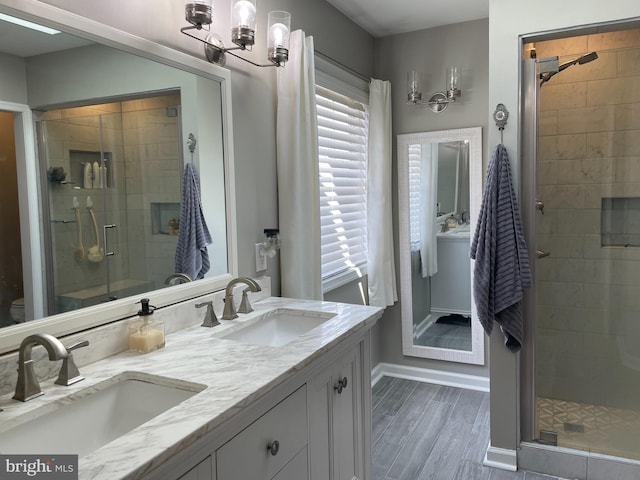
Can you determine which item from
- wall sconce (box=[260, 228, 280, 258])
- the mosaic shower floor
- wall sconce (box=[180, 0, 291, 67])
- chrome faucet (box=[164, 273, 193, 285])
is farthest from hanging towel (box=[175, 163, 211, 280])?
the mosaic shower floor

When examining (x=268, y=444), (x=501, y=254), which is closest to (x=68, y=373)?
(x=268, y=444)

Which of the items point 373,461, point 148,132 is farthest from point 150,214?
point 373,461

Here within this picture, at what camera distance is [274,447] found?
135 centimetres

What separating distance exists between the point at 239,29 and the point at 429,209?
6.73ft

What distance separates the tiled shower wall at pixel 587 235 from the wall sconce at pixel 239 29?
4.48 feet

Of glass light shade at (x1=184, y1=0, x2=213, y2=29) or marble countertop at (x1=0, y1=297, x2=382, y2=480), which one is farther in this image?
glass light shade at (x1=184, y1=0, x2=213, y2=29)

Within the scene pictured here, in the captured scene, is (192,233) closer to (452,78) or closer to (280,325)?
(280,325)

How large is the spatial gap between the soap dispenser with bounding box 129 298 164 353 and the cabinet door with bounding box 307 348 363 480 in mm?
508

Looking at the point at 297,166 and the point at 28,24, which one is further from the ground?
the point at 28,24

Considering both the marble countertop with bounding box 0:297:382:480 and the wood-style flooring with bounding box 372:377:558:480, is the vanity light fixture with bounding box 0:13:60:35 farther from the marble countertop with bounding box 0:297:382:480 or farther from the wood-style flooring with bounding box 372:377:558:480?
the wood-style flooring with bounding box 372:377:558:480

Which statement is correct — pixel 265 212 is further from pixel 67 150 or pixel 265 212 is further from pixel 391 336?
pixel 391 336

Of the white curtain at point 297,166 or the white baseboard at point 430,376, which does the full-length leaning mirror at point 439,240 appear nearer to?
the white baseboard at point 430,376

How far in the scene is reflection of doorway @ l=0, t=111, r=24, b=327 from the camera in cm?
123

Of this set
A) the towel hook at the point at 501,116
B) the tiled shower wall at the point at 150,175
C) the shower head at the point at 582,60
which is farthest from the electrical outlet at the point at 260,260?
the shower head at the point at 582,60
